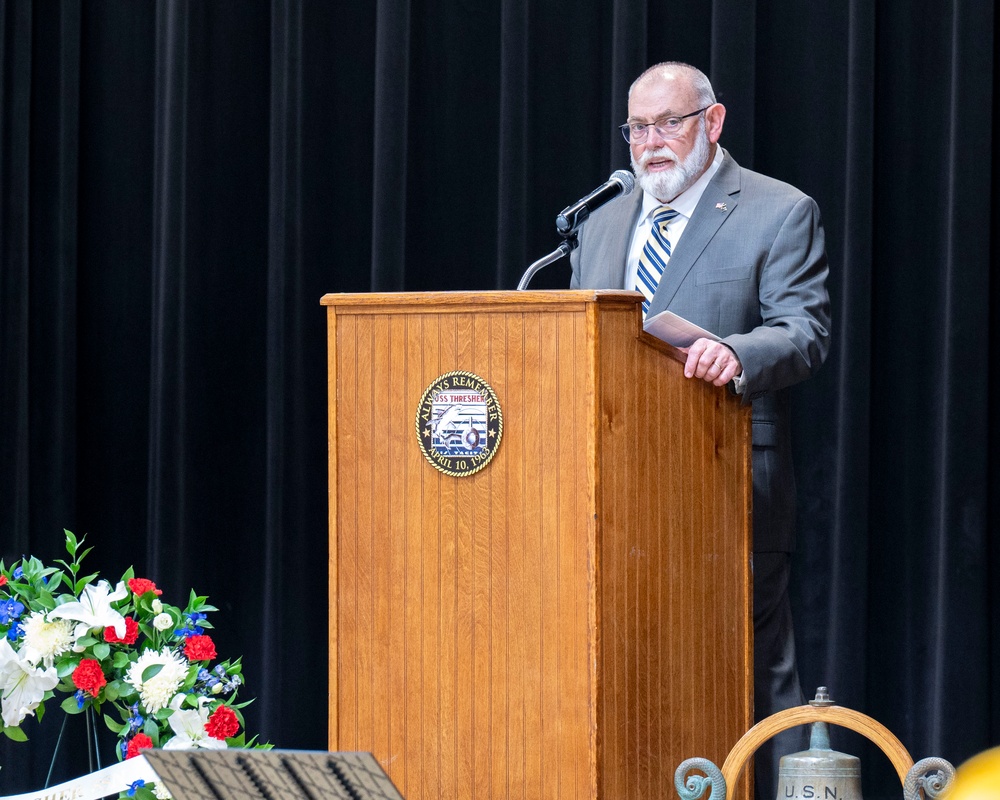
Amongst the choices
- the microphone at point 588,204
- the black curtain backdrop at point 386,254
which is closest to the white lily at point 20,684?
the microphone at point 588,204

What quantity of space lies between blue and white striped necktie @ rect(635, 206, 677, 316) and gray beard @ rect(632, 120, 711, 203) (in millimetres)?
31

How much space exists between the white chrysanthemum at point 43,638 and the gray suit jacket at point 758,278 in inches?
Result: 45.3

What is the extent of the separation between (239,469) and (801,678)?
1635mm

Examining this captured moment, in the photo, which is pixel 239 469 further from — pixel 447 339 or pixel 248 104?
pixel 447 339

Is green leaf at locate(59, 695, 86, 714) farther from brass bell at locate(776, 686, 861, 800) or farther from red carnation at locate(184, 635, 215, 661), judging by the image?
brass bell at locate(776, 686, 861, 800)

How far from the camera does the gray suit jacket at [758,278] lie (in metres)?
2.58

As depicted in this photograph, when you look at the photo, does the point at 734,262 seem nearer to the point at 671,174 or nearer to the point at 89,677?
A: the point at 671,174

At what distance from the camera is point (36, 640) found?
2135 millimetres

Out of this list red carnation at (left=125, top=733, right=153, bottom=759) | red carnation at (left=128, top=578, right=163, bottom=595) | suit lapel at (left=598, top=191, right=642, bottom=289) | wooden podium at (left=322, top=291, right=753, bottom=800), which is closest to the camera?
wooden podium at (left=322, top=291, right=753, bottom=800)

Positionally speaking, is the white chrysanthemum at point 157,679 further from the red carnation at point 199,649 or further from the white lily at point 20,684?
the white lily at point 20,684

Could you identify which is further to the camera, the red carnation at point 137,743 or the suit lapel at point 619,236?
the suit lapel at point 619,236

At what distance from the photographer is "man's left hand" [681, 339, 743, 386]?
2.14 metres

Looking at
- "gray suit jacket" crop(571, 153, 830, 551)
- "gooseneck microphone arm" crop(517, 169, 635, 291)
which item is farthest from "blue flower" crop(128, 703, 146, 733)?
"gray suit jacket" crop(571, 153, 830, 551)

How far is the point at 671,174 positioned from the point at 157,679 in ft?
4.32
